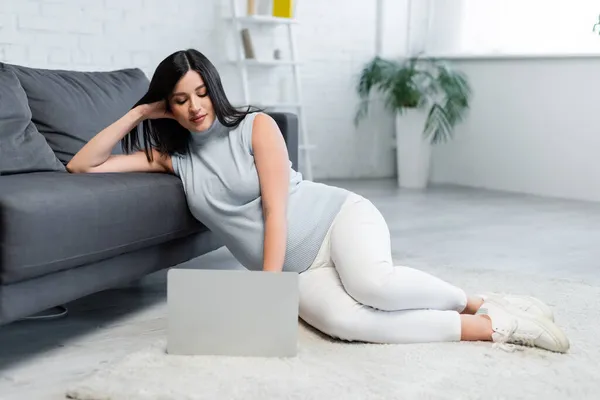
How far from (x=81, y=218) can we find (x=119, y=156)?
52 cm

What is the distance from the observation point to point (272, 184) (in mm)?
2227

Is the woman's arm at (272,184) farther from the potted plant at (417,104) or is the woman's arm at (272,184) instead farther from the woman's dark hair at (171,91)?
the potted plant at (417,104)

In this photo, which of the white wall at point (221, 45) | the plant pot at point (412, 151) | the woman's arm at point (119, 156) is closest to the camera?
the woman's arm at point (119, 156)

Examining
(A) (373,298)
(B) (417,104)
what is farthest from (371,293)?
(B) (417,104)

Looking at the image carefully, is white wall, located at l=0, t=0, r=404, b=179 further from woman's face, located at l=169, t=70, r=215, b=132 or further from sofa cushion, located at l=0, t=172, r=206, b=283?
woman's face, located at l=169, t=70, r=215, b=132

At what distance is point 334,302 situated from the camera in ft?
7.11

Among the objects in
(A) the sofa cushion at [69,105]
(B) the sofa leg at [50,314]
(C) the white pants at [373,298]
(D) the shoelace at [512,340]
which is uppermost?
(A) the sofa cushion at [69,105]

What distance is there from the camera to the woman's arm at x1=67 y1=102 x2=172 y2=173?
2344 millimetres

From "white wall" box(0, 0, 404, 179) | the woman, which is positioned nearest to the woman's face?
the woman

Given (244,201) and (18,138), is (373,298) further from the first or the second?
(18,138)

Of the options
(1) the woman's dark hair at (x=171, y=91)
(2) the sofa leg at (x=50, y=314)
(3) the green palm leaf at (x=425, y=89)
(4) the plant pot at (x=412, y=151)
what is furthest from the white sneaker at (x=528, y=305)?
(4) the plant pot at (x=412, y=151)

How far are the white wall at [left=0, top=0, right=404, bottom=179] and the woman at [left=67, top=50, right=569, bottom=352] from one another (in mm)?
2271

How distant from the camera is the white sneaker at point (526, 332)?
214 cm

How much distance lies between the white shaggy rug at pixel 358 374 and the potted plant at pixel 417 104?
3.81 metres
